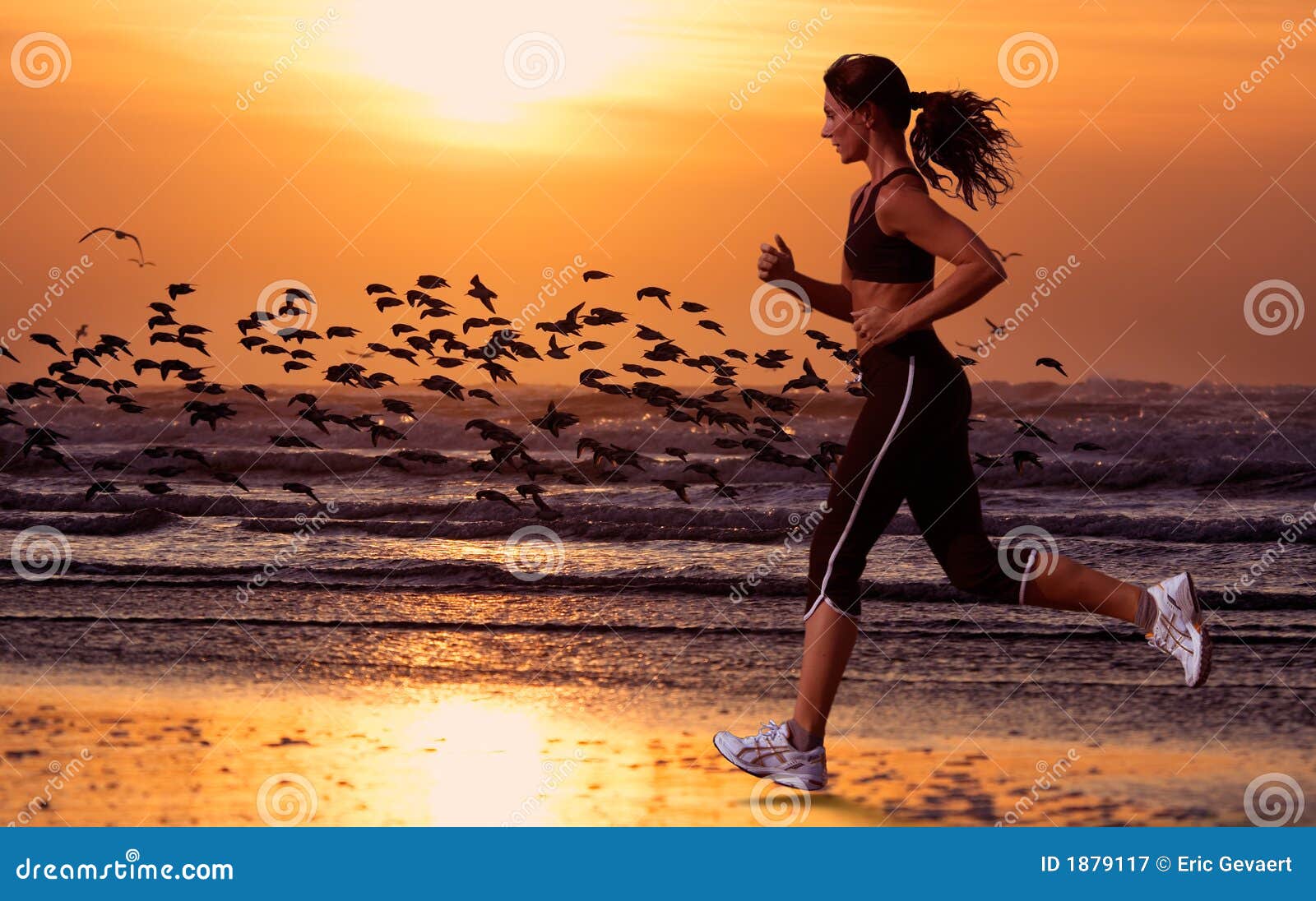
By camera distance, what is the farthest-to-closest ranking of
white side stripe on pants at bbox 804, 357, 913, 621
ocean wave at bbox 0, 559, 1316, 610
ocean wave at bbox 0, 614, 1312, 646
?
ocean wave at bbox 0, 559, 1316, 610 < ocean wave at bbox 0, 614, 1312, 646 < white side stripe on pants at bbox 804, 357, 913, 621

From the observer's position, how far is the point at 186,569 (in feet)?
32.4

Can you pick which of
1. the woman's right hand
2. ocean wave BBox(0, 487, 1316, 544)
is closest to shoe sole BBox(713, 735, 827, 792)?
the woman's right hand

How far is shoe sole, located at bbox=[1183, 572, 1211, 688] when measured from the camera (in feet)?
15.0

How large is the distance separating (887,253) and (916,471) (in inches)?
26.6

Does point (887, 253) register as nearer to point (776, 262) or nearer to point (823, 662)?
point (776, 262)

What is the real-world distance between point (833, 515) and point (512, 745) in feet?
4.48

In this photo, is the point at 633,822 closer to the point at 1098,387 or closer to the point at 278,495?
the point at 278,495

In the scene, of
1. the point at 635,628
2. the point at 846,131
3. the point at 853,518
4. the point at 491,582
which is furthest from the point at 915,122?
the point at 491,582

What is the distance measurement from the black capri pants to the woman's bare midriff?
0.30 feet

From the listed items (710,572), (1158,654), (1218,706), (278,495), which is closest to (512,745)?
(1218,706)

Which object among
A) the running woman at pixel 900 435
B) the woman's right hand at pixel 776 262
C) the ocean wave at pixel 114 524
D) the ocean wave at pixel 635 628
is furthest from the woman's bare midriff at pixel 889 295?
the ocean wave at pixel 114 524

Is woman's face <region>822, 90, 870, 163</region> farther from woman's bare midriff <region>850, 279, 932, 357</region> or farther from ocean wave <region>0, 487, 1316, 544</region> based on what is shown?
ocean wave <region>0, 487, 1316, 544</region>

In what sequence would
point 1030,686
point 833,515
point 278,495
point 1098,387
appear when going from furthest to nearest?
point 1098,387, point 278,495, point 1030,686, point 833,515

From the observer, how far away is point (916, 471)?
4.47m
